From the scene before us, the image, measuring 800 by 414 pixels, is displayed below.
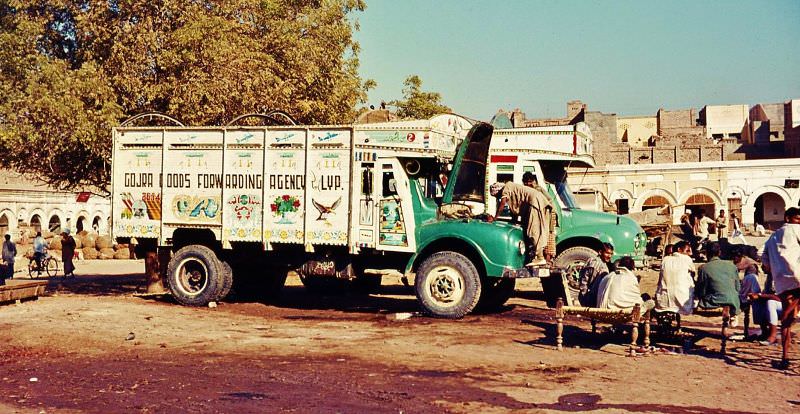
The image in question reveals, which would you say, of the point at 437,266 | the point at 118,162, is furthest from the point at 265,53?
the point at 437,266

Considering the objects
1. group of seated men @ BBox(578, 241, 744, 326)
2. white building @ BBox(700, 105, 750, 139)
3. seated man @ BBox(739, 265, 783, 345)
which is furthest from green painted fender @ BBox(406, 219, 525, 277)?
white building @ BBox(700, 105, 750, 139)

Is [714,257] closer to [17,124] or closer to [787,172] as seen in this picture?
[17,124]

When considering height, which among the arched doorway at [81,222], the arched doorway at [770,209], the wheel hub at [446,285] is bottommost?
the wheel hub at [446,285]

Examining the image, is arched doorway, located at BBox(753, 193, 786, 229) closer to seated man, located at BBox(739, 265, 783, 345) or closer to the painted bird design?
seated man, located at BBox(739, 265, 783, 345)

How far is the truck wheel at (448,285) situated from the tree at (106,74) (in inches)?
283

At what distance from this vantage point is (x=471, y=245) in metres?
14.2

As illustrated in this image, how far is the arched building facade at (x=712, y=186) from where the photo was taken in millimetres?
49812

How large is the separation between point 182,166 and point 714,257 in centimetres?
990

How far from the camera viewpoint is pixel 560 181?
1848cm

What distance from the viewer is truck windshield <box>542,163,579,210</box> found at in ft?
59.1

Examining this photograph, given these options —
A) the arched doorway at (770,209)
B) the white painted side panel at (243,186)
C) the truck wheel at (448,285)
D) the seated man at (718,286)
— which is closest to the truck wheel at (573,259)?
the truck wheel at (448,285)

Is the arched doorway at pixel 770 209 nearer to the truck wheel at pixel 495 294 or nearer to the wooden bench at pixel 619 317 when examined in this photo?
the truck wheel at pixel 495 294

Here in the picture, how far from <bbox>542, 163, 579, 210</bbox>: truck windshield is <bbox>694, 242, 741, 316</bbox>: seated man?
5.97m

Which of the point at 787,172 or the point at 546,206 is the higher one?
the point at 787,172
